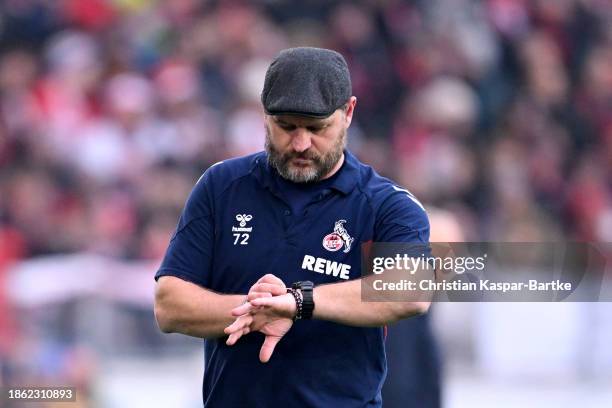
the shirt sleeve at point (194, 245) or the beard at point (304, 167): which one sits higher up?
the beard at point (304, 167)

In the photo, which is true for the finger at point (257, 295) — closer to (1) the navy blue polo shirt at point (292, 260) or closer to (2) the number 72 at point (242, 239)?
(1) the navy blue polo shirt at point (292, 260)

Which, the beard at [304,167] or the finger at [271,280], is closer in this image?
the finger at [271,280]

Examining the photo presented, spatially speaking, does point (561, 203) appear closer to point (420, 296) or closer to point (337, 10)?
point (337, 10)

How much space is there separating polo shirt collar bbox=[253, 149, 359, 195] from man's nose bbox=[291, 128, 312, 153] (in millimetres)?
201

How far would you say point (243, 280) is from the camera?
4.41 meters

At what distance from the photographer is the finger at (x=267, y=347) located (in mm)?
4207

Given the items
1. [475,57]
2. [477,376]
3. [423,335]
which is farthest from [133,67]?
[423,335]

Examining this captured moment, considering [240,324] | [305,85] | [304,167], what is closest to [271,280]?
[240,324]

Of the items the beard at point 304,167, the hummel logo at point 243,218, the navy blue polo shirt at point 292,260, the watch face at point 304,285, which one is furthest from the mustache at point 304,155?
the watch face at point 304,285

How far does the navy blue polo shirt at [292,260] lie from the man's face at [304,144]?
87 mm

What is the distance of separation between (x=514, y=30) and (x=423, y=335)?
778 centimetres

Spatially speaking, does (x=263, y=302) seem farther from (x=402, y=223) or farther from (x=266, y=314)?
(x=402, y=223)

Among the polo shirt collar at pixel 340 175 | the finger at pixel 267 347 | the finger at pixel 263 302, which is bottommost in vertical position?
the finger at pixel 267 347

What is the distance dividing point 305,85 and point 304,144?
0.20m
